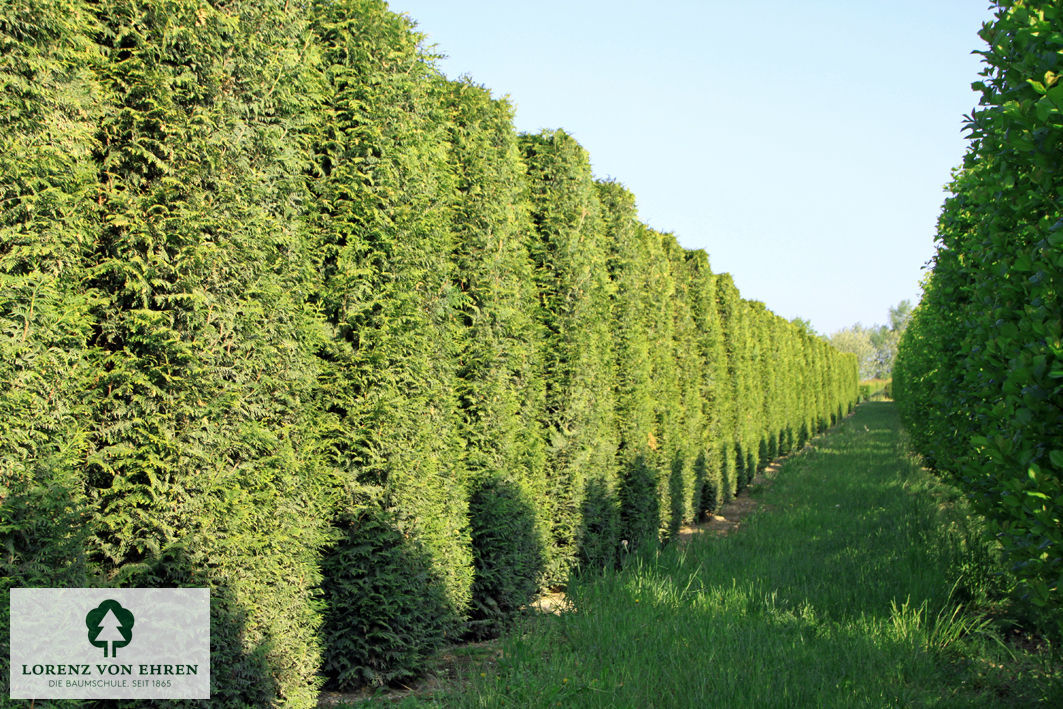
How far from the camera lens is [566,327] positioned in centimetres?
839

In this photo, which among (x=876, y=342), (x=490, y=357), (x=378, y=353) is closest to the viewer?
(x=378, y=353)

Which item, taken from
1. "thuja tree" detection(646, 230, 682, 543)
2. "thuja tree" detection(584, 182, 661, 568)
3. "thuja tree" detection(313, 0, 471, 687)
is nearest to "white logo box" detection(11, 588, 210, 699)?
"thuja tree" detection(313, 0, 471, 687)

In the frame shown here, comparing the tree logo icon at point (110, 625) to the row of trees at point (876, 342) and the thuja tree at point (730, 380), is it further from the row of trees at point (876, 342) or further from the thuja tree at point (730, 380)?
the row of trees at point (876, 342)

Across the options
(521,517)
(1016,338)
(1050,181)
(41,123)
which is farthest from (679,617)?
(41,123)

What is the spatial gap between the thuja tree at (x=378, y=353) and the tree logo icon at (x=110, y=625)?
4.47ft

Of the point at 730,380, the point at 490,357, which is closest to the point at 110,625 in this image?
the point at 490,357

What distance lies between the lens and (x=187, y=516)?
3990 millimetres

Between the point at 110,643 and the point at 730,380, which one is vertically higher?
the point at 730,380

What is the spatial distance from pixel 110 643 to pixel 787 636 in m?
4.57

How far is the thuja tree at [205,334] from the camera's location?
389 centimetres

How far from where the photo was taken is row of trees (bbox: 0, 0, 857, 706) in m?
3.55

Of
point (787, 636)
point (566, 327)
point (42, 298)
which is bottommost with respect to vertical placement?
point (787, 636)

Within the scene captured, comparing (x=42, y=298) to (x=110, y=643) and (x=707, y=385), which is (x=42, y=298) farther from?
(x=707, y=385)

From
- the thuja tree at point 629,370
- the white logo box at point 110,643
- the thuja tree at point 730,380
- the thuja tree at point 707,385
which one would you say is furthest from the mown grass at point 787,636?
the thuja tree at point 730,380
